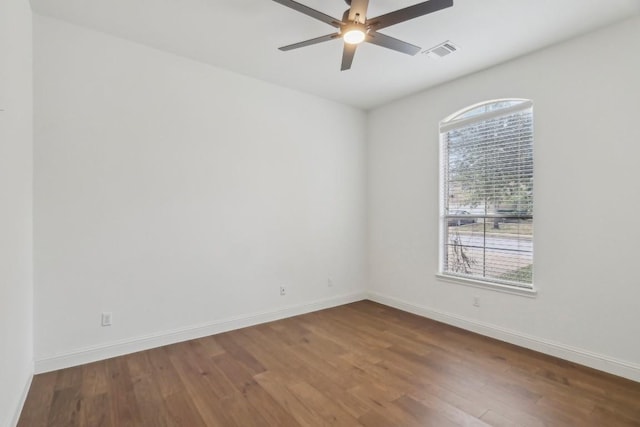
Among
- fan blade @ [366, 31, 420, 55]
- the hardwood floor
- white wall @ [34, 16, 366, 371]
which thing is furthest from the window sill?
fan blade @ [366, 31, 420, 55]

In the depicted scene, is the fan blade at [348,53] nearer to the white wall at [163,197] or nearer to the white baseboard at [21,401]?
the white wall at [163,197]

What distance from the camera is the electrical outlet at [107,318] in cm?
274

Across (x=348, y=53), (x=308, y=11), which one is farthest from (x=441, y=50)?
(x=308, y=11)

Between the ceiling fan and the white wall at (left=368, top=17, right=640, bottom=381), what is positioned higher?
the ceiling fan

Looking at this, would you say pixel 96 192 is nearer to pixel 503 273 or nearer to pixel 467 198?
pixel 467 198

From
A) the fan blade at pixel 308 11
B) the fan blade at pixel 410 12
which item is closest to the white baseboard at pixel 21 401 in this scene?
the fan blade at pixel 308 11

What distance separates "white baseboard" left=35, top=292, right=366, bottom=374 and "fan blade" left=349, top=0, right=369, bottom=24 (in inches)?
121

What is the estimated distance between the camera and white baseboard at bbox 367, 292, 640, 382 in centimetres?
249

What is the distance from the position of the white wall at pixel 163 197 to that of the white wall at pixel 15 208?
19cm

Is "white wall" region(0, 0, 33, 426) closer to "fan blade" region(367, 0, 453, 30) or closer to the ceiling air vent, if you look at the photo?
"fan blade" region(367, 0, 453, 30)

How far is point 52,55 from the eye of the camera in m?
2.54

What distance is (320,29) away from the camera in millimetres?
2666

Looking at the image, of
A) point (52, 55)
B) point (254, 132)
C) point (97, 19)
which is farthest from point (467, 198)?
point (52, 55)

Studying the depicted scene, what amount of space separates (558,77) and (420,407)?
3.06 metres
